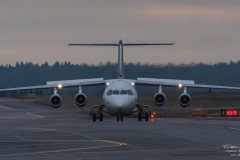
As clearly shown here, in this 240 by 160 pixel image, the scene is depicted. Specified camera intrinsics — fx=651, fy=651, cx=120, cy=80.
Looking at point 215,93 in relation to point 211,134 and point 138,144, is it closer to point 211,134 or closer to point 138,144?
point 211,134

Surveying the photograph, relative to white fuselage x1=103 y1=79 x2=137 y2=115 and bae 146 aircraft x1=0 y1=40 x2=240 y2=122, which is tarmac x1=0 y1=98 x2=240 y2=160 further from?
bae 146 aircraft x1=0 y1=40 x2=240 y2=122

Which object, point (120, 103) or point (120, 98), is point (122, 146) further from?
point (120, 98)

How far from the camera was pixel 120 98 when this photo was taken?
123ft

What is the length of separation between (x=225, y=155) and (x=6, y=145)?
23.3 feet

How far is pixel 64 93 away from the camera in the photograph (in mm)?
47938

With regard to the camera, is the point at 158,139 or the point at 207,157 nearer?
the point at 207,157

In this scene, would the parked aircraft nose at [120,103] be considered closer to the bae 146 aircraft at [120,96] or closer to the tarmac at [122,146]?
the bae 146 aircraft at [120,96]

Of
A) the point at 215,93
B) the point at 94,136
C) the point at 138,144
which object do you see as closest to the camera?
the point at 138,144

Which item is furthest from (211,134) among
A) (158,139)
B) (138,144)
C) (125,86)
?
(125,86)

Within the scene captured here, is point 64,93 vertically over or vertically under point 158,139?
over

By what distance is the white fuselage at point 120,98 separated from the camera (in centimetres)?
3741

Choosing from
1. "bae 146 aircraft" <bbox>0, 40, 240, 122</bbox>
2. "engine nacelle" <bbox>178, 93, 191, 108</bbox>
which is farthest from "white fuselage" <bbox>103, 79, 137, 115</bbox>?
"engine nacelle" <bbox>178, 93, 191, 108</bbox>

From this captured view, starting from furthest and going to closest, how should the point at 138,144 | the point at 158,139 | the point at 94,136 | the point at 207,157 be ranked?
the point at 94,136
the point at 158,139
the point at 138,144
the point at 207,157

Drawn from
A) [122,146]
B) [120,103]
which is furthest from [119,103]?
[122,146]
